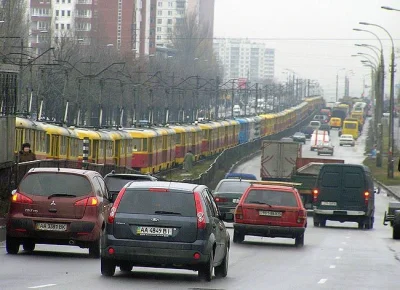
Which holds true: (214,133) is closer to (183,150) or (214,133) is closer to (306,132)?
(183,150)

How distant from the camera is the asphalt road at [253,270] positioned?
51.2 feet

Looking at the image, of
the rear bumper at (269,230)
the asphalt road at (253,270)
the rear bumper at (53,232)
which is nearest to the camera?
the asphalt road at (253,270)

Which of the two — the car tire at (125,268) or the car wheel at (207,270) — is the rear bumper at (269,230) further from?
the car wheel at (207,270)

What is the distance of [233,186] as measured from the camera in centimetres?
3869

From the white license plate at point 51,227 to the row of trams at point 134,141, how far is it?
2393cm

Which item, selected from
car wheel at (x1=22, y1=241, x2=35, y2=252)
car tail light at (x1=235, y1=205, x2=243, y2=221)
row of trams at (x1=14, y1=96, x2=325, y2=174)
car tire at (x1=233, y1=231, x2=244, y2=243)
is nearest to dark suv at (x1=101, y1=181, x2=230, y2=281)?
car wheel at (x1=22, y1=241, x2=35, y2=252)

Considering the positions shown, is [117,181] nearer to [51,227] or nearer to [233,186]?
[233,186]

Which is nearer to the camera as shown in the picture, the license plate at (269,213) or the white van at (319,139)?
the license plate at (269,213)

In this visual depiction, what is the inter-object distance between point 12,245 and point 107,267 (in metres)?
3.82

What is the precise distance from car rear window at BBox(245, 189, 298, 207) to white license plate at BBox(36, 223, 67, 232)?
9.00 metres

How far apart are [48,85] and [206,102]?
76.5 meters

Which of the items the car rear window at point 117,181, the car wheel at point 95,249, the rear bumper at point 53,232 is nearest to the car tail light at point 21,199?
the rear bumper at point 53,232

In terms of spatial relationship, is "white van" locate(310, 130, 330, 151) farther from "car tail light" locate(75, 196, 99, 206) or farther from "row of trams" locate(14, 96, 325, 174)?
"car tail light" locate(75, 196, 99, 206)

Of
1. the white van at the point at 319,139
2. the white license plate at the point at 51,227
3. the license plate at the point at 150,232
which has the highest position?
the license plate at the point at 150,232
